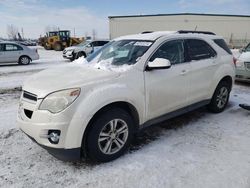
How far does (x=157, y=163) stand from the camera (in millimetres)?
3314

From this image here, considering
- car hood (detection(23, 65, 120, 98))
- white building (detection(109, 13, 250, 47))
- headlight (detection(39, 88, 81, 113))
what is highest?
white building (detection(109, 13, 250, 47))

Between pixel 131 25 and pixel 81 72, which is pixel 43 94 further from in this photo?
pixel 131 25

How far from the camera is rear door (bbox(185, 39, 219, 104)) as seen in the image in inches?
172

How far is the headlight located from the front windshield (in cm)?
102

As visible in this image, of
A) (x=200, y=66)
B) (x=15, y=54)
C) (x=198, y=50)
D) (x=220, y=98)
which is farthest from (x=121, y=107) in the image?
(x=15, y=54)

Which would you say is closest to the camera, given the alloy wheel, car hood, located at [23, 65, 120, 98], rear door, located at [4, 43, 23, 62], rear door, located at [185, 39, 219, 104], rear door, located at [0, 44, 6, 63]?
car hood, located at [23, 65, 120, 98]

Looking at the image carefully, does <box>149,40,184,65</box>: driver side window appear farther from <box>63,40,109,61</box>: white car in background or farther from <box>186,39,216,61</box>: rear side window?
<box>63,40,109,61</box>: white car in background

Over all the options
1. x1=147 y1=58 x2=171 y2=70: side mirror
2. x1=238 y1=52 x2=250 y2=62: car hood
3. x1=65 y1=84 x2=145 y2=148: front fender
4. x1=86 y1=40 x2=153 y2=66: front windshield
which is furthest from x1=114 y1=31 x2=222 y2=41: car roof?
x1=238 y1=52 x2=250 y2=62: car hood

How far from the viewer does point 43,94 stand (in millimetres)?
2953

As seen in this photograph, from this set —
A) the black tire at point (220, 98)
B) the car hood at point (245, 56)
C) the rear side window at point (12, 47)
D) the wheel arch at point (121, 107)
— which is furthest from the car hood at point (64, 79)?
the rear side window at point (12, 47)

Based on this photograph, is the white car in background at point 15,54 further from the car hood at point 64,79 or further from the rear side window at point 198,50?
the rear side window at point 198,50

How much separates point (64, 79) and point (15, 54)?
13.0 m

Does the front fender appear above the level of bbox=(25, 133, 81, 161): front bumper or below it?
above

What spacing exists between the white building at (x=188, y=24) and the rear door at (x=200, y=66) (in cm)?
4357
